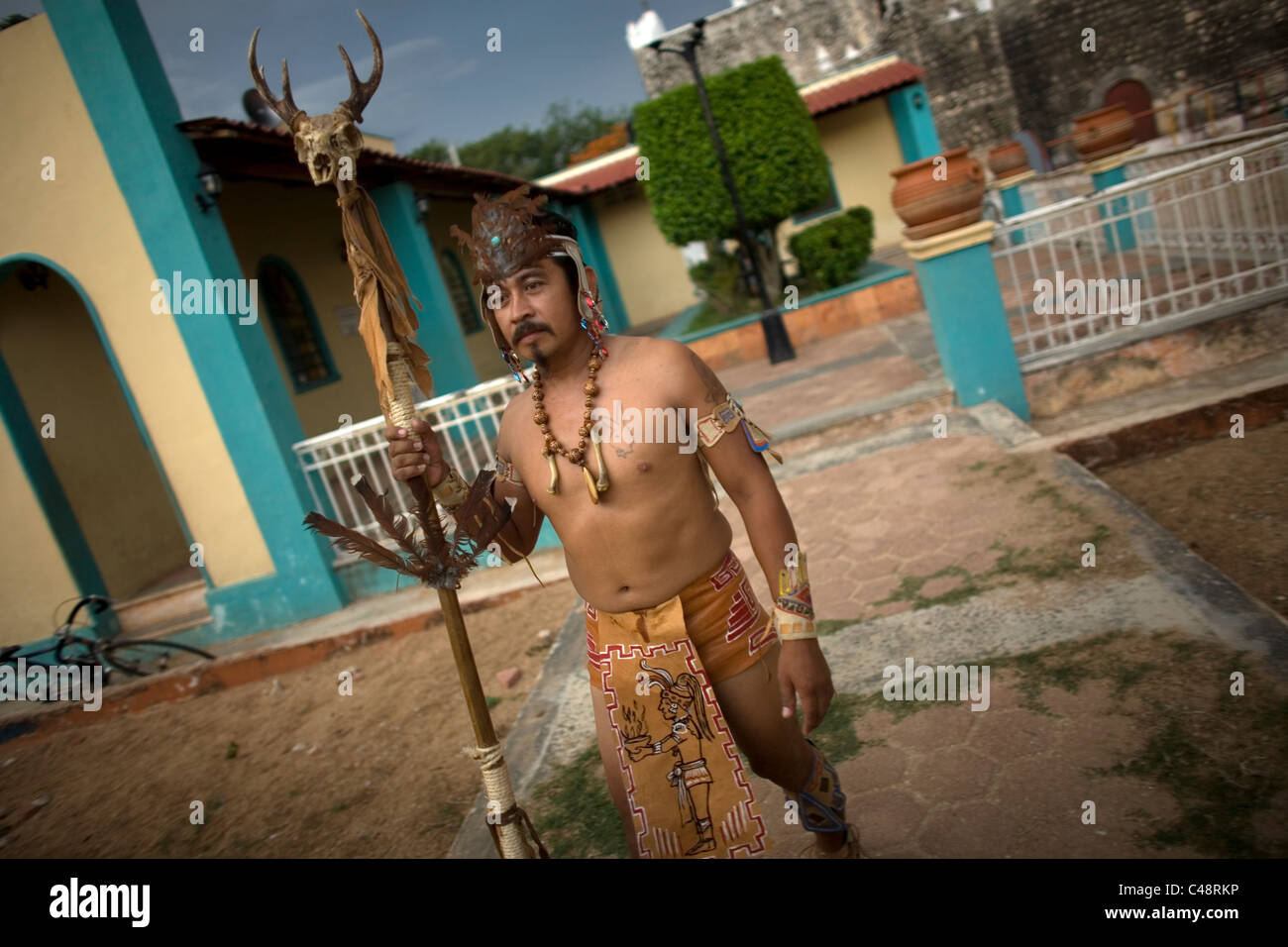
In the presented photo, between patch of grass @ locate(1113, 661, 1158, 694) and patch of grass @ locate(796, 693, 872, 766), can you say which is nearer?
patch of grass @ locate(1113, 661, 1158, 694)

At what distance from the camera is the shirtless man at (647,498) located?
2.08 meters

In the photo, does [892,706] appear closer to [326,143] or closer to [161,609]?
[326,143]

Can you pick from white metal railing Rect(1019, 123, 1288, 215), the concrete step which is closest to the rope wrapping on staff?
the concrete step

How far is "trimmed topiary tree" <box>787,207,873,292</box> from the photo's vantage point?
45.8 ft

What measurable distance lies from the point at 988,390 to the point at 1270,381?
1.73 metres

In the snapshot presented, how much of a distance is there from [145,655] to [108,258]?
3.49 m

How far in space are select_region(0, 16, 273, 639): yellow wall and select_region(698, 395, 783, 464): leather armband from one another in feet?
21.0

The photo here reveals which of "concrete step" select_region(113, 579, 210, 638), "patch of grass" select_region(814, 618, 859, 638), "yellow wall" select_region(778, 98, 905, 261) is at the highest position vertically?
"yellow wall" select_region(778, 98, 905, 261)

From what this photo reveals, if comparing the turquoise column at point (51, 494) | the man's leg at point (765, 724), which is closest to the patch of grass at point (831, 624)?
the man's leg at point (765, 724)

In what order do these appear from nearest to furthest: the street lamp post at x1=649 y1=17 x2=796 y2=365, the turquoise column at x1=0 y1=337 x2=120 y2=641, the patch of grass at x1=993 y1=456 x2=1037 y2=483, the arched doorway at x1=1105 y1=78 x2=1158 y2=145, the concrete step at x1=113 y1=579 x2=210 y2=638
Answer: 1. the patch of grass at x1=993 y1=456 x2=1037 y2=483
2. the turquoise column at x1=0 y1=337 x2=120 y2=641
3. the concrete step at x1=113 y1=579 x2=210 y2=638
4. the street lamp post at x1=649 y1=17 x2=796 y2=365
5. the arched doorway at x1=1105 y1=78 x2=1158 y2=145

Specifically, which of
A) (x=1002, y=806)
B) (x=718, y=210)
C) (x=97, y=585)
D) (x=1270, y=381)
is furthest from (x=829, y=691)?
(x=718, y=210)

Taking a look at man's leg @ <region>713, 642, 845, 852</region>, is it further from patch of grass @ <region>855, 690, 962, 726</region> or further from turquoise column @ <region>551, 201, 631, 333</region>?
turquoise column @ <region>551, 201, 631, 333</region>

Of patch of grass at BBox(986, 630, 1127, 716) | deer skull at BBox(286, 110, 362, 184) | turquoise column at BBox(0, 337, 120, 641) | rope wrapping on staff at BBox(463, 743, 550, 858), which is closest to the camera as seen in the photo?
deer skull at BBox(286, 110, 362, 184)
